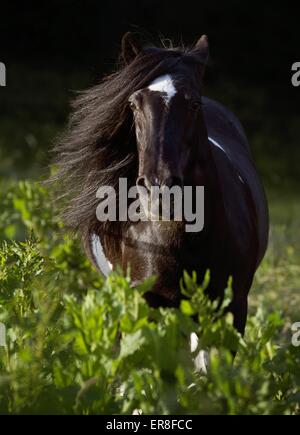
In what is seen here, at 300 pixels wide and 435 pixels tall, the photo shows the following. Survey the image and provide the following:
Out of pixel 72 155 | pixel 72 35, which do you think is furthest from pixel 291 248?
pixel 72 35

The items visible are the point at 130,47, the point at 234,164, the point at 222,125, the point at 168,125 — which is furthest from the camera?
the point at 222,125

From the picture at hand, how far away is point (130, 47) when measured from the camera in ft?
13.2

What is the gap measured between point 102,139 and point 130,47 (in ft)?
1.26

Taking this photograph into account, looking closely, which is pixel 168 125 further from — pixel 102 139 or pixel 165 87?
pixel 102 139

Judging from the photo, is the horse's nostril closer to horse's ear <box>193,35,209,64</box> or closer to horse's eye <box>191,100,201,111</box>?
horse's eye <box>191,100,201,111</box>

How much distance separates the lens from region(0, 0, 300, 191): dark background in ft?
57.5

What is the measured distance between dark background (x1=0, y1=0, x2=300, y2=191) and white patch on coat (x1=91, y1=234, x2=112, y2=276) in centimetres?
1215

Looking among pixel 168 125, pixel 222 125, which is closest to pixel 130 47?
pixel 168 125

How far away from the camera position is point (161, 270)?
3.88 metres

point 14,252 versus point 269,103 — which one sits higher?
point 269,103

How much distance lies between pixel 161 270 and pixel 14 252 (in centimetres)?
65

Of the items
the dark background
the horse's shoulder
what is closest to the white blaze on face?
the horse's shoulder
